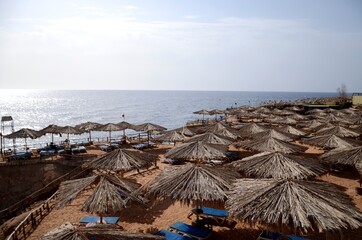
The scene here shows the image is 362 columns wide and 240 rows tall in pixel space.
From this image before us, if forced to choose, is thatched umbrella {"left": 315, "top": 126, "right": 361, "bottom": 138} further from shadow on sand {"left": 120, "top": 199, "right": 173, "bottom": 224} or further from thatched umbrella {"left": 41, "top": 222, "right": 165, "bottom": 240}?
thatched umbrella {"left": 41, "top": 222, "right": 165, "bottom": 240}

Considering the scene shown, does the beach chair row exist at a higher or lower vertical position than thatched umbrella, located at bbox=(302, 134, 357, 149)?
lower

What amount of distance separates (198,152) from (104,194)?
5446mm

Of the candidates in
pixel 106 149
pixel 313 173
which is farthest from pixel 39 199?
pixel 313 173

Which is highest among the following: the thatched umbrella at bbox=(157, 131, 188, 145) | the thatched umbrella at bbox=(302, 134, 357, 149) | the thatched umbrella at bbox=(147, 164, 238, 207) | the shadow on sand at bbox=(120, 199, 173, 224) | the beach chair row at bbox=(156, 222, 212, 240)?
the thatched umbrella at bbox=(302, 134, 357, 149)

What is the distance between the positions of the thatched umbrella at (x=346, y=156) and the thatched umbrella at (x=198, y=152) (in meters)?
5.11

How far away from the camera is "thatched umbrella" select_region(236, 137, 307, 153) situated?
45.0 feet

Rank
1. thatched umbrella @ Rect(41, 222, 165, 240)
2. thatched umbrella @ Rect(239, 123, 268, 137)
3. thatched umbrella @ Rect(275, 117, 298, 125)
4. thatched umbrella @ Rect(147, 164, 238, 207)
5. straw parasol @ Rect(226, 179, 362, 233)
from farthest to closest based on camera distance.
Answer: thatched umbrella @ Rect(275, 117, 298, 125)
thatched umbrella @ Rect(239, 123, 268, 137)
thatched umbrella @ Rect(147, 164, 238, 207)
straw parasol @ Rect(226, 179, 362, 233)
thatched umbrella @ Rect(41, 222, 165, 240)

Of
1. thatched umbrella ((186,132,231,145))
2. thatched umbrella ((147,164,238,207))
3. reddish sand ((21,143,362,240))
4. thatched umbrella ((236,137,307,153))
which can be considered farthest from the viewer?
thatched umbrella ((186,132,231,145))

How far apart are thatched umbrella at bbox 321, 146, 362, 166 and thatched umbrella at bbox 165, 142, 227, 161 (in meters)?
5.11

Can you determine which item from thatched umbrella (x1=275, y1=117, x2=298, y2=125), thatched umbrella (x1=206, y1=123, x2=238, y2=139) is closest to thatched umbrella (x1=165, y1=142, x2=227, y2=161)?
thatched umbrella (x1=206, y1=123, x2=238, y2=139)

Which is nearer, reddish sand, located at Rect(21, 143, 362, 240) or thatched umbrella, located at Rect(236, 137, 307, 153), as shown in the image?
reddish sand, located at Rect(21, 143, 362, 240)

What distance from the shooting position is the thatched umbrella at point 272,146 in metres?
13.7

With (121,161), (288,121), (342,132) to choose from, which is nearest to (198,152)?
(121,161)

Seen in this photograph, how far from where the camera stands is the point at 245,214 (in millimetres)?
6832
